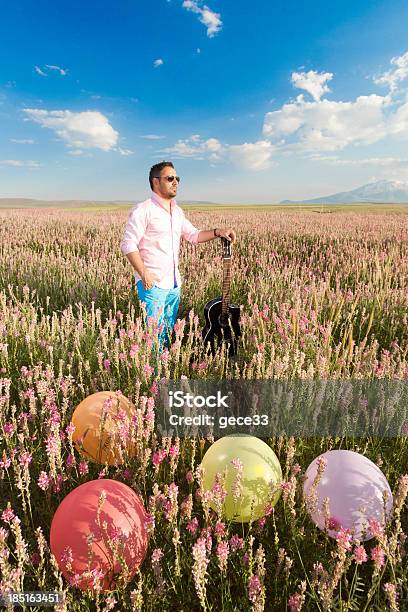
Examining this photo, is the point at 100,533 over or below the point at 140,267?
below

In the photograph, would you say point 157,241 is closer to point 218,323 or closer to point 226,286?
point 226,286

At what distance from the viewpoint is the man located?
3.66m

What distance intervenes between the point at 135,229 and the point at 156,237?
0.24 meters

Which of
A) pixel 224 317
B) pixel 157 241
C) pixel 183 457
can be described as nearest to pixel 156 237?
pixel 157 241

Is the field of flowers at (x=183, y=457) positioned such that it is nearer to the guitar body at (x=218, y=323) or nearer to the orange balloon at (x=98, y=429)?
the orange balloon at (x=98, y=429)

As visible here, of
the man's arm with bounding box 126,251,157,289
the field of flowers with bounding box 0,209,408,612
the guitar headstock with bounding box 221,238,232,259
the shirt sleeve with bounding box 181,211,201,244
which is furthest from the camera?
the shirt sleeve with bounding box 181,211,201,244

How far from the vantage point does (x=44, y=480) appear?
171 centimetres

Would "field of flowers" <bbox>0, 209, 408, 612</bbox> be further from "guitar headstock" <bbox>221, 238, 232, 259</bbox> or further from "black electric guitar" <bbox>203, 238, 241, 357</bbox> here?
"guitar headstock" <bbox>221, 238, 232, 259</bbox>

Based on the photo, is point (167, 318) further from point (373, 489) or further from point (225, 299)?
point (373, 489)

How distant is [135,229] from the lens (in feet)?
12.1

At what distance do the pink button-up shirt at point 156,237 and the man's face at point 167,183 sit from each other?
3.6 inches

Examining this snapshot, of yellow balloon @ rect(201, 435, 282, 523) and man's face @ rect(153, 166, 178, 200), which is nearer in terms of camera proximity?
yellow balloon @ rect(201, 435, 282, 523)

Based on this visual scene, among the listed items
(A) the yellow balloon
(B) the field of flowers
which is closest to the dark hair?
(B) the field of flowers

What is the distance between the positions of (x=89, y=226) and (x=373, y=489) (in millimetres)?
12074
